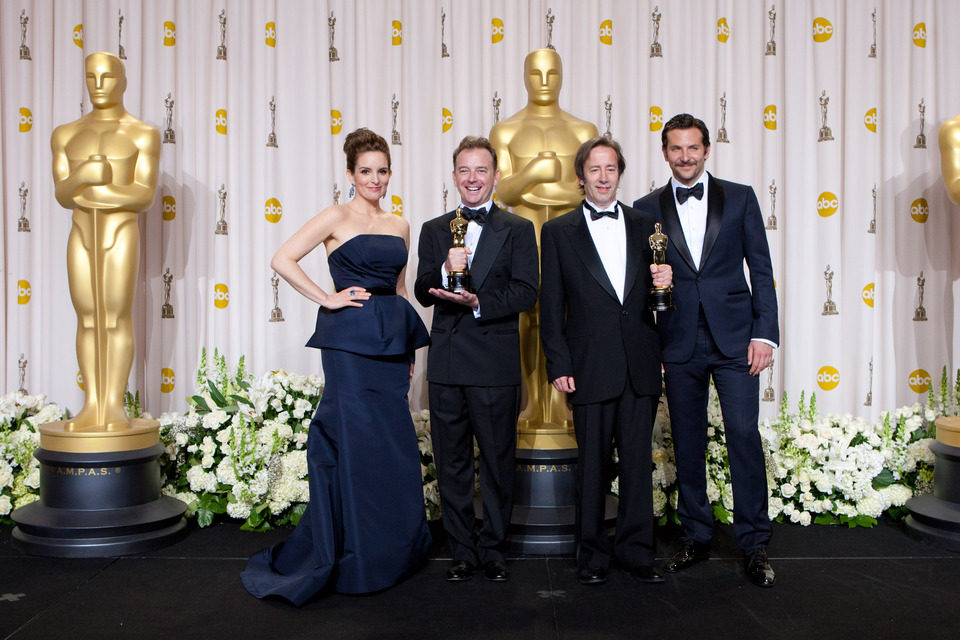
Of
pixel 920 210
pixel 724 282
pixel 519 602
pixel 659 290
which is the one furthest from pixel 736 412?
pixel 920 210

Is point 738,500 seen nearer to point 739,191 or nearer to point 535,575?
point 535,575

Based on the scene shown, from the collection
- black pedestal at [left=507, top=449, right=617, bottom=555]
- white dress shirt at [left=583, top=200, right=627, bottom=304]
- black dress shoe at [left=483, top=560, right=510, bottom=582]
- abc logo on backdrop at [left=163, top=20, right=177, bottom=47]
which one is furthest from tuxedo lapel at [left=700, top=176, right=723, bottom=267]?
abc logo on backdrop at [left=163, top=20, right=177, bottom=47]

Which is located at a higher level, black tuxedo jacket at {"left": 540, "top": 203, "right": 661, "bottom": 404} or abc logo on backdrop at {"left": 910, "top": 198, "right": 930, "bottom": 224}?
abc logo on backdrop at {"left": 910, "top": 198, "right": 930, "bottom": 224}

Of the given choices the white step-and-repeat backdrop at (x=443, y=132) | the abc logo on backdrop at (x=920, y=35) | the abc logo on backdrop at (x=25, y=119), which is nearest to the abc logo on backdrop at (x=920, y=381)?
the white step-and-repeat backdrop at (x=443, y=132)

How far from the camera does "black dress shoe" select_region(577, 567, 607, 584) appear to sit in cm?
312

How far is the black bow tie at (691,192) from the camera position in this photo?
323 cm

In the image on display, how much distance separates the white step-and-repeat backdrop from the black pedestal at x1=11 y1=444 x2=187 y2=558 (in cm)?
120

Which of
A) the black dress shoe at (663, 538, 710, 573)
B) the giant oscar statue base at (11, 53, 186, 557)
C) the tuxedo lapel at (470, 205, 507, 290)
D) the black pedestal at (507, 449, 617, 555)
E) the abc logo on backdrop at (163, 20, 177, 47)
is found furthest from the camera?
the abc logo on backdrop at (163, 20, 177, 47)

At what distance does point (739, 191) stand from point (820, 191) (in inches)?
71.7

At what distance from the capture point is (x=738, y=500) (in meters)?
3.21

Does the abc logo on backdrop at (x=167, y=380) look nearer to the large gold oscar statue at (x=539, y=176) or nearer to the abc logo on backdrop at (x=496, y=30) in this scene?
the large gold oscar statue at (x=539, y=176)

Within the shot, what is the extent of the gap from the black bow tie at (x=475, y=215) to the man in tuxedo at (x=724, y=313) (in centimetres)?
72

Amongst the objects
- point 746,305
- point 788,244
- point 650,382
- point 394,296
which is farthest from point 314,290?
point 788,244

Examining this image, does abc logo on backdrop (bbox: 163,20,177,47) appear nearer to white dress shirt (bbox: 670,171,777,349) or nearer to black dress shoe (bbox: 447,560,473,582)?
white dress shirt (bbox: 670,171,777,349)
